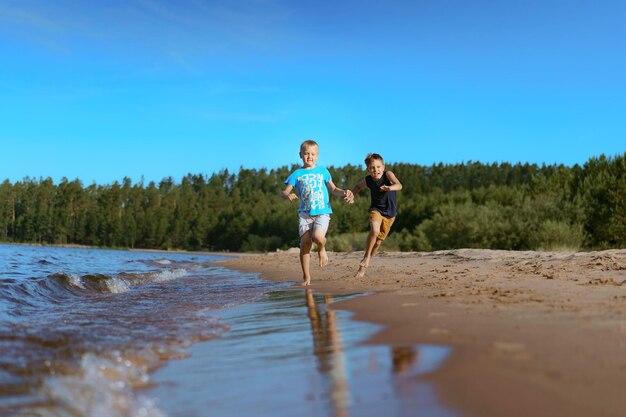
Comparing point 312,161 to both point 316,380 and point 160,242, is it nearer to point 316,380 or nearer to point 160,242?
point 316,380

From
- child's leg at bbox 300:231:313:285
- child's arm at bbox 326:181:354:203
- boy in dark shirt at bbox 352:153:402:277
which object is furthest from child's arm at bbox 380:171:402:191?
child's leg at bbox 300:231:313:285

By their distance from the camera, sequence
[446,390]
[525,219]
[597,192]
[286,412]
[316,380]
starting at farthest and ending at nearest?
1. [597,192]
2. [525,219]
3. [316,380]
4. [446,390]
5. [286,412]

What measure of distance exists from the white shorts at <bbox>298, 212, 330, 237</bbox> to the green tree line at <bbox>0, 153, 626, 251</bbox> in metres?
17.2

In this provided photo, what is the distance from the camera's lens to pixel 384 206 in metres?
8.44

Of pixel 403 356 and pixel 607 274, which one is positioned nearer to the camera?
pixel 403 356

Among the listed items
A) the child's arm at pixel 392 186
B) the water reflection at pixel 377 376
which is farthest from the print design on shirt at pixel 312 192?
the water reflection at pixel 377 376

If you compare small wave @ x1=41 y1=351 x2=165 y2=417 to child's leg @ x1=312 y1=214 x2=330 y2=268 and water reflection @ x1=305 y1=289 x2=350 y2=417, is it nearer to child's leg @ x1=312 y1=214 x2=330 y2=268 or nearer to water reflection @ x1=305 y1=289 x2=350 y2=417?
water reflection @ x1=305 y1=289 x2=350 y2=417

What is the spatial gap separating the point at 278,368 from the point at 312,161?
213 inches

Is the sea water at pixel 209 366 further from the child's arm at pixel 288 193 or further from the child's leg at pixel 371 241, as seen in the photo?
the child's leg at pixel 371 241

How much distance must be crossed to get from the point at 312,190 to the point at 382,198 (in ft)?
4.78

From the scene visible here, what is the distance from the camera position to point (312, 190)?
749cm

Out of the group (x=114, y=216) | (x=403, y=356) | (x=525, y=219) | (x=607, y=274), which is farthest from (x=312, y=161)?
(x=114, y=216)

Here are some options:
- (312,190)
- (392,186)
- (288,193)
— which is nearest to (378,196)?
(392,186)

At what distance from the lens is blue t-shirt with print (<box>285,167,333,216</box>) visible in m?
7.46
